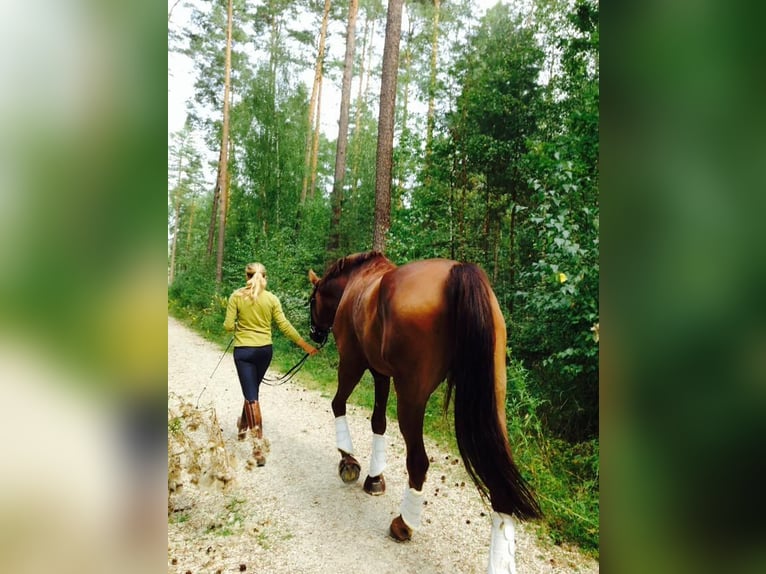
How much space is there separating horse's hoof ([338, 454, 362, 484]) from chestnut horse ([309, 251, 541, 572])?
0.86m

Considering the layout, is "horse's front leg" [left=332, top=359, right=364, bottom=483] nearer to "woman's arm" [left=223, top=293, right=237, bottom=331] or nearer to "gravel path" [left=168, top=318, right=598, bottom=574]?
"gravel path" [left=168, top=318, right=598, bottom=574]

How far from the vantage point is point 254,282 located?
149 inches

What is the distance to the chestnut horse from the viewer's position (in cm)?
211

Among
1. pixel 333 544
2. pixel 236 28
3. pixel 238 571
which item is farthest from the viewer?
pixel 236 28

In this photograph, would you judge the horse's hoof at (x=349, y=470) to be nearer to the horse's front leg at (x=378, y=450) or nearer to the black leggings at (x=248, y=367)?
the horse's front leg at (x=378, y=450)

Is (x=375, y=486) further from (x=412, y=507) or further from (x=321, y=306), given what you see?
(x=321, y=306)

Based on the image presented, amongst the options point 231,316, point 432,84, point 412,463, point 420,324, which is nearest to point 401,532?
point 412,463

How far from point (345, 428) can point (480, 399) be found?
1.69 metres

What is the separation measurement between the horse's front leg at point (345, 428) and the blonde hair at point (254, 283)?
1032mm
